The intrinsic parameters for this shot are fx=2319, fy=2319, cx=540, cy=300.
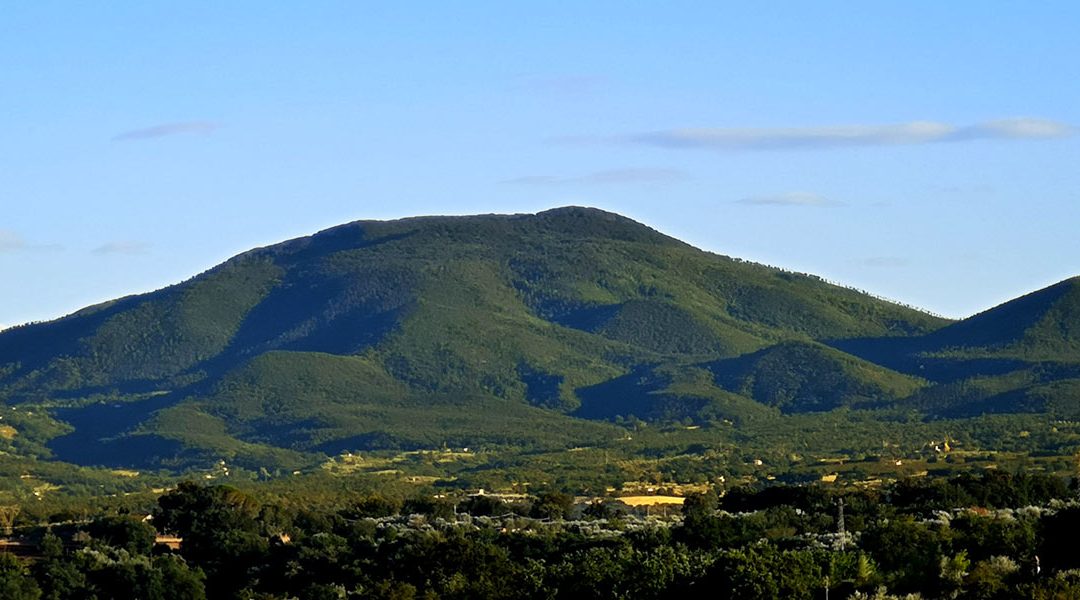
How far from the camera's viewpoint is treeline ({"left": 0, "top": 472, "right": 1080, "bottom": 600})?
53.0 m

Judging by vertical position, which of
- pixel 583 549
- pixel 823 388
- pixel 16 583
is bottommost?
pixel 583 549

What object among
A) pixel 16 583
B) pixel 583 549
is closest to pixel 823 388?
pixel 583 549

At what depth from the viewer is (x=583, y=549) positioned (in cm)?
6544

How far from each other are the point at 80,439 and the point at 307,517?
113071mm

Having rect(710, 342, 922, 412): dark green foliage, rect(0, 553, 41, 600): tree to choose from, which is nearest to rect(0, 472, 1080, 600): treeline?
rect(0, 553, 41, 600): tree

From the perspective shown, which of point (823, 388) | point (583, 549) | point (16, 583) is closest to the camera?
point (583, 549)

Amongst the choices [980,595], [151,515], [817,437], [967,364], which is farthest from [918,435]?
→ [980,595]

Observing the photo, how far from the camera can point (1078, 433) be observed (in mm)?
142250

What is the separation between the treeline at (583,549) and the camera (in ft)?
174

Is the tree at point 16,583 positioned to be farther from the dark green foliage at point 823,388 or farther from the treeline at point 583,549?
the dark green foliage at point 823,388

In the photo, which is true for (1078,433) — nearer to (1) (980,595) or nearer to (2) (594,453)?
(2) (594,453)

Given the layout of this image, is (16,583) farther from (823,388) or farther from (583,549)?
(823,388)

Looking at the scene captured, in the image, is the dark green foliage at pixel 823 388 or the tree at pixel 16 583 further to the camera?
the dark green foliage at pixel 823 388

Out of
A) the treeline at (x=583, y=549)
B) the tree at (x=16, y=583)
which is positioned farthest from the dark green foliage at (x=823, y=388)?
the tree at (x=16, y=583)
